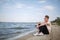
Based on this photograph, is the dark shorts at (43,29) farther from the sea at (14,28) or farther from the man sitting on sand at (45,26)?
the sea at (14,28)

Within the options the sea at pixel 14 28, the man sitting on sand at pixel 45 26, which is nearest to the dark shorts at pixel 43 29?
the man sitting on sand at pixel 45 26

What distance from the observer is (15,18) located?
213cm

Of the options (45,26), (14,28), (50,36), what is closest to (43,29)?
(45,26)

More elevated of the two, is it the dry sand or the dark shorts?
the dark shorts

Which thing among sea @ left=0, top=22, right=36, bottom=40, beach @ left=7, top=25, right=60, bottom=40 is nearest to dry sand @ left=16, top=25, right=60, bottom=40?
beach @ left=7, top=25, right=60, bottom=40

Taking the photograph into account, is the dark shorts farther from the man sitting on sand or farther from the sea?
the sea

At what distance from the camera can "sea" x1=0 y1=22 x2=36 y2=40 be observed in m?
2.07

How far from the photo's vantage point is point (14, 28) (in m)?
2.10

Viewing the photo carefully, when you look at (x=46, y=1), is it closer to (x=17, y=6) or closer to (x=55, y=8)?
(x=55, y=8)

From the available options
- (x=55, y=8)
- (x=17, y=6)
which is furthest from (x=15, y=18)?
(x=55, y=8)

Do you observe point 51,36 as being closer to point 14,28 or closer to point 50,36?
point 50,36

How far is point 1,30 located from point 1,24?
0.11 m

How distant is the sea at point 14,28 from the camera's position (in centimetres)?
207

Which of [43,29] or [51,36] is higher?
[43,29]
